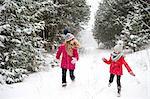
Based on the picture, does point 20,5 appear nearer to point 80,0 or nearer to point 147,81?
point 147,81

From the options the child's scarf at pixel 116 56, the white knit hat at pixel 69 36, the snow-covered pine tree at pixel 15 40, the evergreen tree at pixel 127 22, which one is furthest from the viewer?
the evergreen tree at pixel 127 22

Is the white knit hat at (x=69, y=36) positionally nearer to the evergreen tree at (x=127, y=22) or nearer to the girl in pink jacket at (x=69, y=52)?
Answer: the girl in pink jacket at (x=69, y=52)

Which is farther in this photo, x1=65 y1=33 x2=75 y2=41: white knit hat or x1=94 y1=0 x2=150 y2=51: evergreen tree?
x1=94 y1=0 x2=150 y2=51: evergreen tree

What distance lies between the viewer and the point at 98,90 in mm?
9789

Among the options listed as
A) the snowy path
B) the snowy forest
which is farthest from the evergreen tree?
the snowy path

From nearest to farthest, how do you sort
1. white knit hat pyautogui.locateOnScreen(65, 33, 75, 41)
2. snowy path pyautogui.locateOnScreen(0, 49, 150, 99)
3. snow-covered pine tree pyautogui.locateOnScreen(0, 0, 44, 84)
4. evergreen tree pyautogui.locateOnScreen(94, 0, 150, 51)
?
1. snowy path pyautogui.locateOnScreen(0, 49, 150, 99)
2. white knit hat pyautogui.locateOnScreen(65, 33, 75, 41)
3. snow-covered pine tree pyautogui.locateOnScreen(0, 0, 44, 84)
4. evergreen tree pyautogui.locateOnScreen(94, 0, 150, 51)

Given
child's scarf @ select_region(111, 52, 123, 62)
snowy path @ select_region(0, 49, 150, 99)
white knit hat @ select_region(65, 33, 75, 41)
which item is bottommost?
snowy path @ select_region(0, 49, 150, 99)

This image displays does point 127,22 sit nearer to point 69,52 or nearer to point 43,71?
point 43,71

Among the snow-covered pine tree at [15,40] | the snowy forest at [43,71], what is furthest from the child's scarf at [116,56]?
the snow-covered pine tree at [15,40]

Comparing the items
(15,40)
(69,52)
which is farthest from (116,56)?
(15,40)

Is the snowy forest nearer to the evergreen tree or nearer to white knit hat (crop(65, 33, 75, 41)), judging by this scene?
white knit hat (crop(65, 33, 75, 41))

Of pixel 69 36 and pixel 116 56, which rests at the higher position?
pixel 69 36

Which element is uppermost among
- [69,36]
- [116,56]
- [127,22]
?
[127,22]

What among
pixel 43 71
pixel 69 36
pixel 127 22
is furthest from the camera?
pixel 127 22
